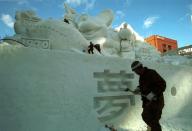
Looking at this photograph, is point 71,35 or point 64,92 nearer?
point 64,92

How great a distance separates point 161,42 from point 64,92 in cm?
1997

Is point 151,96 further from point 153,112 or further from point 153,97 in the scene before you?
point 153,112

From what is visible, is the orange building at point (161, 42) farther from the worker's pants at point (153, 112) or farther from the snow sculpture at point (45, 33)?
the worker's pants at point (153, 112)

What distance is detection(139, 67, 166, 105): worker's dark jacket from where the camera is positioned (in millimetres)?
3434

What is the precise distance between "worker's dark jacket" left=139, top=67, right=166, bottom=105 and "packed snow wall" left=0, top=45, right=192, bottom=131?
2.96ft

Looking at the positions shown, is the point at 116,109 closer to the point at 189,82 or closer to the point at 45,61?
the point at 45,61

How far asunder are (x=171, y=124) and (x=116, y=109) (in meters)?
1.22

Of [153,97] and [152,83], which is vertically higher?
[152,83]

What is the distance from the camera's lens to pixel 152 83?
11.3ft

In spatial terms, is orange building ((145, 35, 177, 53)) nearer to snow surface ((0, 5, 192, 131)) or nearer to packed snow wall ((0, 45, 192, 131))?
snow surface ((0, 5, 192, 131))

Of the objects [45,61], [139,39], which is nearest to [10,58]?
[45,61]

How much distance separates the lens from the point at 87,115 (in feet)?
12.8

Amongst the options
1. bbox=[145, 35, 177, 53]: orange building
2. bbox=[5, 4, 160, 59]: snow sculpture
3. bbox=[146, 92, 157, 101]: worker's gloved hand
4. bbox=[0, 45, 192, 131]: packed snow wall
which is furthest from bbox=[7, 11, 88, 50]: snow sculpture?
bbox=[145, 35, 177, 53]: orange building

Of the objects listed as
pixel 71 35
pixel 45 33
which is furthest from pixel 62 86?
pixel 71 35
